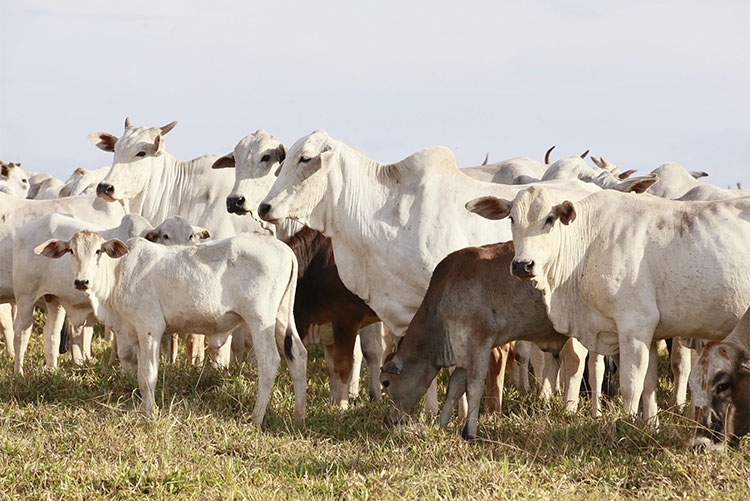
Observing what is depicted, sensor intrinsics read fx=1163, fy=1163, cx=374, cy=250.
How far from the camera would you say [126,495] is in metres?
6.04

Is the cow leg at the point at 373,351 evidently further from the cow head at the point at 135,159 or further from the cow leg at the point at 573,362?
the cow head at the point at 135,159

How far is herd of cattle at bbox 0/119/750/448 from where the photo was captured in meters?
7.19

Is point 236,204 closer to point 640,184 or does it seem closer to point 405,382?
point 405,382

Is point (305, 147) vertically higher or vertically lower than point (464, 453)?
higher

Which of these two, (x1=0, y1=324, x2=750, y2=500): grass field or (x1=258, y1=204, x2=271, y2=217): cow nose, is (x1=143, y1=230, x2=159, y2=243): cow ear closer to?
(x1=258, y1=204, x2=271, y2=217): cow nose

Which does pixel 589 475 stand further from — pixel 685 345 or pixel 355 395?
pixel 355 395

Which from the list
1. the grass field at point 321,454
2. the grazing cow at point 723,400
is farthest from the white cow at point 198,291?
the grazing cow at point 723,400

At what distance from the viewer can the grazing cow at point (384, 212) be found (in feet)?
27.4

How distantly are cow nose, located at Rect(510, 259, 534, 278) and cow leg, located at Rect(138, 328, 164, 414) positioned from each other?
2.52 metres

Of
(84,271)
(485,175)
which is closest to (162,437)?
(84,271)

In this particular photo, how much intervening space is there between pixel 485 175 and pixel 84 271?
21.0 feet

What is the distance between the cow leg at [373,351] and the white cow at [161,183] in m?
1.70

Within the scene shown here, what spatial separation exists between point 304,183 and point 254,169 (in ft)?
3.35

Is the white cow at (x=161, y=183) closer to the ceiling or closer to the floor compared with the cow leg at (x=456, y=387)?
closer to the ceiling
